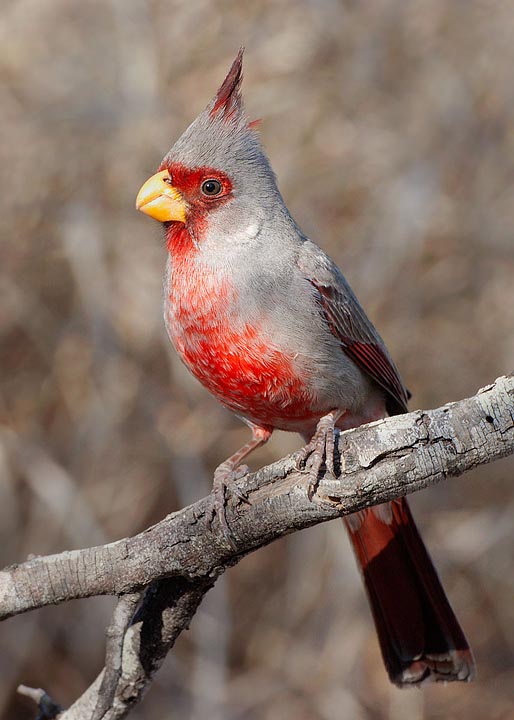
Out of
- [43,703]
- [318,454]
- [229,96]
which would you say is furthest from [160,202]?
[43,703]

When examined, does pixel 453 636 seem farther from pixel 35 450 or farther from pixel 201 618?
pixel 35 450

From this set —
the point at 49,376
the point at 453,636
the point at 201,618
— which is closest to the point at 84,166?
the point at 49,376

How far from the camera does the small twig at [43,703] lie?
2648 mm

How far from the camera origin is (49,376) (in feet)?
17.0

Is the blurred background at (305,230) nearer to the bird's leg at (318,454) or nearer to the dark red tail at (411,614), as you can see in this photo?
the dark red tail at (411,614)

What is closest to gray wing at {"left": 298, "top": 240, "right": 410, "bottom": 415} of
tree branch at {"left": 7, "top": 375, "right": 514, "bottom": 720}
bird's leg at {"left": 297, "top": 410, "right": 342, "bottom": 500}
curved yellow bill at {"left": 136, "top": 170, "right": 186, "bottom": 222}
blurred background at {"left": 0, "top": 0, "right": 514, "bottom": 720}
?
curved yellow bill at {"left": 136, "top": 170, "right": 186, "bottom": 222}

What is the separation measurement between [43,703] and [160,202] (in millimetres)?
1533

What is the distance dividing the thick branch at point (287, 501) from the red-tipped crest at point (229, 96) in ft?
4.19

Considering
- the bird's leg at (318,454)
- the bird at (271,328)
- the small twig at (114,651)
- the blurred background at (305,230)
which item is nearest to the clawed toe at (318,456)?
the bird's leg at (318,454)

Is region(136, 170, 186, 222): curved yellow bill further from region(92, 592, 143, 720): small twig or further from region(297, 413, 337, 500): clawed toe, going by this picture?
region(92, 592, 143, 720): small twig

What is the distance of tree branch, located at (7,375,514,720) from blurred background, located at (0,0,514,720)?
2184mm

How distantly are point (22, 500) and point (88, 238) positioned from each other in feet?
4.51

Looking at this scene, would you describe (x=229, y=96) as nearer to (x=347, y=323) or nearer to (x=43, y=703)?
(x=347, y=323)

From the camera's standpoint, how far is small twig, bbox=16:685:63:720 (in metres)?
2.65
